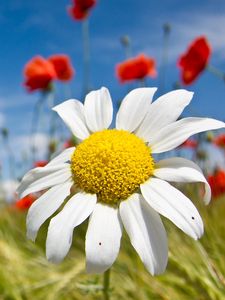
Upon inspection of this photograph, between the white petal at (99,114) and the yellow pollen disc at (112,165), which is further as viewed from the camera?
the white petal at (99,114)

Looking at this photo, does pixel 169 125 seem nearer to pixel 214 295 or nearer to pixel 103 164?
pixel 103 164

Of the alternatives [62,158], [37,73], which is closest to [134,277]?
[62,158]

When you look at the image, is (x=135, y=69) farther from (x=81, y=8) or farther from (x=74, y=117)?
(x=74, y=117)

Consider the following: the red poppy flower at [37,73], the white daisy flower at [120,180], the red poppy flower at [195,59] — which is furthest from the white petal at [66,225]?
the red poppy flower at [37,73]

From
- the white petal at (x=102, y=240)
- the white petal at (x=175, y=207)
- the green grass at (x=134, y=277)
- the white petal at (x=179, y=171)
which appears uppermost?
the white petal at (x=179, y=171)

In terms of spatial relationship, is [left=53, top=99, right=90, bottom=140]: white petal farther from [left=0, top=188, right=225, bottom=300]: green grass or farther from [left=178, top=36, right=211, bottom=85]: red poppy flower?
[left=178, top=36, right=211, bottom=85]: red poppy flower

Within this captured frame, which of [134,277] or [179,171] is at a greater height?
[179,171]

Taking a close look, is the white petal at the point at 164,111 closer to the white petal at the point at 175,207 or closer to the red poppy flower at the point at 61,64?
the white petal at the point at 175,207

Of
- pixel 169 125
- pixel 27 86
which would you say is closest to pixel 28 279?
pixel 169 125
